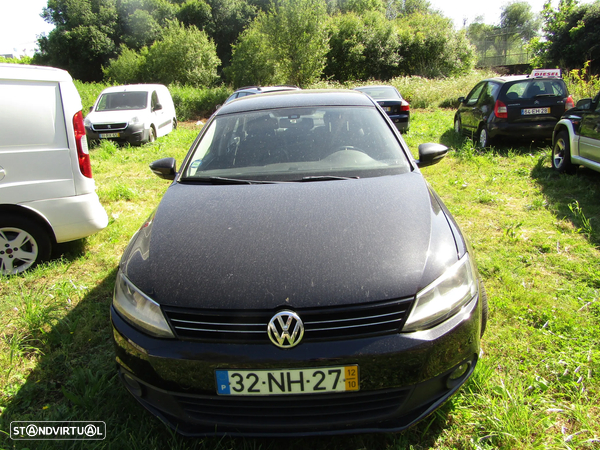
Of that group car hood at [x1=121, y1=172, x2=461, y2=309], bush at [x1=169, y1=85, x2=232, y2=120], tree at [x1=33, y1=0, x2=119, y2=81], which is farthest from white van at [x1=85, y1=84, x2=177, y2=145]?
tree at [x1=33, y1=0, x2=119, y2=81]

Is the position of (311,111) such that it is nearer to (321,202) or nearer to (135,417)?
(321,202)

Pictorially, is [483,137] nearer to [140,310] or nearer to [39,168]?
[39,168]

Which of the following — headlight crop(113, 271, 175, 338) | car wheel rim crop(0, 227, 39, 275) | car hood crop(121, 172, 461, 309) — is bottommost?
car wheel rim crop(0, 227, 39, 275)

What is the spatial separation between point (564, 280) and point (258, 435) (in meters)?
2.83

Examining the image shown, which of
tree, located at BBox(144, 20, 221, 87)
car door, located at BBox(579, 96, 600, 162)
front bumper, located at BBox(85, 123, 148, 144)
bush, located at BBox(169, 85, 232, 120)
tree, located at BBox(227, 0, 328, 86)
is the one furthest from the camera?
tree, located at BBox(144, 20, 221, 87)

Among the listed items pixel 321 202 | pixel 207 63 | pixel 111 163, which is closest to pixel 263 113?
pixel 321 202

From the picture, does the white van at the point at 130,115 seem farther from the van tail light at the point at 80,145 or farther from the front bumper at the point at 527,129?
the front bumper at the point at 527,129

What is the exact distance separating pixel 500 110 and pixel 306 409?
8.05 m

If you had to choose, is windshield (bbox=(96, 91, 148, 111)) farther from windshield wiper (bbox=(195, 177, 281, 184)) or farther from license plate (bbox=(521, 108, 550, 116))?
windshield wiper (bbox=(195, 177, 281, 184))

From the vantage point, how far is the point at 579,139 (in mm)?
5863

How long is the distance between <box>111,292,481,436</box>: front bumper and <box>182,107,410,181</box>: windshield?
126 centimetres

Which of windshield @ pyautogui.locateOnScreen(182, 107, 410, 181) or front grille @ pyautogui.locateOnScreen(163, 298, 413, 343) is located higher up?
windshield @ pyautogui.locateOnScreen(182, 107, 410, 181)

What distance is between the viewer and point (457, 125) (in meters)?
10.9

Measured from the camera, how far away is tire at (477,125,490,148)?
8500 millimetres
